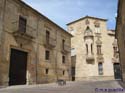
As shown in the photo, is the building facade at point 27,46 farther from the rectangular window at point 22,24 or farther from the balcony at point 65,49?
the balcony at point 65,49

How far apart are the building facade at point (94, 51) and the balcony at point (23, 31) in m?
14.3

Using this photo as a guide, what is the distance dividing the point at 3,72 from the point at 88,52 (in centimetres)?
1865

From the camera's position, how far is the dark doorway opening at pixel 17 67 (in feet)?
50.6

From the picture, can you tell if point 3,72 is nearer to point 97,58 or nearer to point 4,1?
point 4,1

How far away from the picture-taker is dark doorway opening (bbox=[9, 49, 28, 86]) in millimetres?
15422

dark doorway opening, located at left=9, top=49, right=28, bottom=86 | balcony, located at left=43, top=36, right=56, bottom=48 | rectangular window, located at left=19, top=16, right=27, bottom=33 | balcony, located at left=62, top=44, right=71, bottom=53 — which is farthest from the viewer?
balcony, located at left=62, top=44, right=71, bottom=53


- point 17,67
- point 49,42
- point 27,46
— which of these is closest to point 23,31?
point 27,46

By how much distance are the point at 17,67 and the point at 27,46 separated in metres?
2.28

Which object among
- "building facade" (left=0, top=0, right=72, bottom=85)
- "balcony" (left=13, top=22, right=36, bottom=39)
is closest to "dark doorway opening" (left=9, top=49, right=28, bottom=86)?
"building facade" (left=0, top=0, right=72, bottom=85)

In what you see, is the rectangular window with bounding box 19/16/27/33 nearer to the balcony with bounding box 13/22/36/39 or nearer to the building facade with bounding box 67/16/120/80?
the balcony with bounding box 13/22/36/39

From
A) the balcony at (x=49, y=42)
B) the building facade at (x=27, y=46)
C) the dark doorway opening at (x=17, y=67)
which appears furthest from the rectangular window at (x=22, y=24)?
the balcony at (x=49, y=42)

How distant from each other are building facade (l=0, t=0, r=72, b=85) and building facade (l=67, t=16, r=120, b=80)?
7912mm

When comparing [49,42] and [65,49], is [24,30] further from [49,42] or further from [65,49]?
[65,49]

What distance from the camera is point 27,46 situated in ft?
56.8
